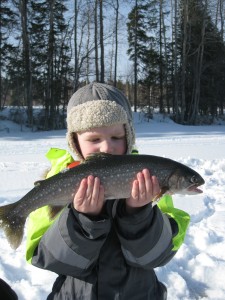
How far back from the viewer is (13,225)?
224 centimetres

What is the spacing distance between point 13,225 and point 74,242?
40cm

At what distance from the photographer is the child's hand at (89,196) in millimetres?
2010

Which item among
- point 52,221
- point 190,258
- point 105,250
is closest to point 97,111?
point 52,221

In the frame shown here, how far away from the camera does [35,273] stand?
373 centimetres

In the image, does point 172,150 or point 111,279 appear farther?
point 172,150

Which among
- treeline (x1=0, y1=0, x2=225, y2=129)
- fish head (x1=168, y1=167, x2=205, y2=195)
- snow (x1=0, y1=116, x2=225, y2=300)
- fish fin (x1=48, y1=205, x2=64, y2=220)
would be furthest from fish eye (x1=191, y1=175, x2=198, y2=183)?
treeline (x1=0, y1=0, x2=225, y2=129)

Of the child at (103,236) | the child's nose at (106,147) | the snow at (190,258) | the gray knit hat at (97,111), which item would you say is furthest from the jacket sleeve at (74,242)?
the snow at (190,258)

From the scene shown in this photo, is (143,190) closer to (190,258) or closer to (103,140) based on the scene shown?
(103,140)

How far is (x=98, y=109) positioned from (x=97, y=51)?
93.5 feet

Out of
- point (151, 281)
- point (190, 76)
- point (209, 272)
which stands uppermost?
point (190, 76)

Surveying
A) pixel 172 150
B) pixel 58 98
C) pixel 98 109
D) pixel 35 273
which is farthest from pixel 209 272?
pixel 58 98

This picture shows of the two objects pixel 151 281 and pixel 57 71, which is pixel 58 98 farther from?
pixel 151 281

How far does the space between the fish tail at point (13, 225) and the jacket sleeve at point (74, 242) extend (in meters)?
0.20

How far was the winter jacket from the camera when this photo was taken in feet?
6.79
